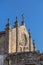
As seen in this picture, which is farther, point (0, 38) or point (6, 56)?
point (0, 38)

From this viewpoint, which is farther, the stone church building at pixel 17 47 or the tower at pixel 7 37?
the tower at pixel 7 37

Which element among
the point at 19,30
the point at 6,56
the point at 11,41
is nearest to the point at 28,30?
the point at 19,30

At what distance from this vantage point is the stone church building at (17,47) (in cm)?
3568

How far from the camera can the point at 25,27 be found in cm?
5053

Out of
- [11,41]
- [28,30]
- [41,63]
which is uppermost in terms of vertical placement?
[28,30]

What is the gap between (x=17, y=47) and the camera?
45.1 metres

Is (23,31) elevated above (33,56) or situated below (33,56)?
above

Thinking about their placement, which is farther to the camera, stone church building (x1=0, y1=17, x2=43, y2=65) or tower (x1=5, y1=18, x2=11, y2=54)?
tower (x1=5, y1=18, x2=11, y2=54)

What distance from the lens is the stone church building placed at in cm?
3568

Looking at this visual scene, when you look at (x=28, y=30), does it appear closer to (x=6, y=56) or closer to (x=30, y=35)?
(x=30, y=35)

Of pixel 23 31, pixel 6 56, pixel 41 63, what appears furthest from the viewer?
pixel 23 31

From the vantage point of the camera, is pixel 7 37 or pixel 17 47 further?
pixel 17 47

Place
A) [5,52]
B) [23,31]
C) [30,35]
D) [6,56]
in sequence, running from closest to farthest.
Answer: [6,56] < [5,52] < [23,31] < [30,35]

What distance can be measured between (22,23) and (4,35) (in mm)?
8119
